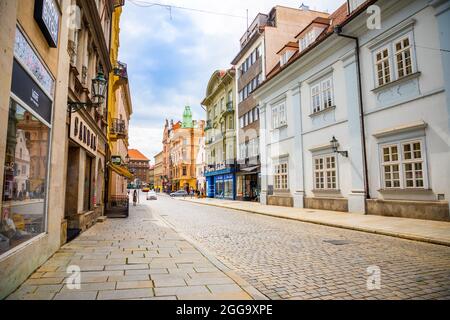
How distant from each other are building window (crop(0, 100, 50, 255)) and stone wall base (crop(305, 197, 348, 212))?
45.8ft

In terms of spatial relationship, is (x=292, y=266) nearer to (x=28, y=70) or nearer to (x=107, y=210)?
(x=28, y=70)

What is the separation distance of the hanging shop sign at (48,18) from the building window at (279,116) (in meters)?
17.8

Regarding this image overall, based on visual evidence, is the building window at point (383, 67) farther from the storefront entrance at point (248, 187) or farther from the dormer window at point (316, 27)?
the storefront entrance at point (248, 187)

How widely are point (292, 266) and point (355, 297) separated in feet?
5.78

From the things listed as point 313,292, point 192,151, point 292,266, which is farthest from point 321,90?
point 192,151

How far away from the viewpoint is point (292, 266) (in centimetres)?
579

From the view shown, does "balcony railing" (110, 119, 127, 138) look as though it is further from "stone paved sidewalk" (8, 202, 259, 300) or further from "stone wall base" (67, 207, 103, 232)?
"stone paved sidewalk" (8, 202, 259, 300)

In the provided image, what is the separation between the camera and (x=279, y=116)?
23484 millimetres

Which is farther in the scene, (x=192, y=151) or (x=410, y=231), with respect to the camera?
(x=192, y=151)

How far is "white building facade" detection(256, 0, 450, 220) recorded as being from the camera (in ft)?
38.7

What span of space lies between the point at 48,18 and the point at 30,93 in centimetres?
155

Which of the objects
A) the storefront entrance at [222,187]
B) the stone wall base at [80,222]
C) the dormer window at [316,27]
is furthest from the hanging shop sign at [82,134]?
the storefront entrance at [222,187]

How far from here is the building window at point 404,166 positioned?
12414 millimetres
